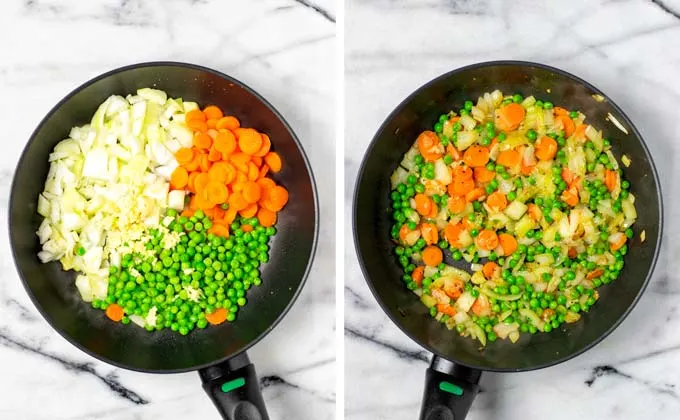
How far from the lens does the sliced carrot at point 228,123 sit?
2.30 meters

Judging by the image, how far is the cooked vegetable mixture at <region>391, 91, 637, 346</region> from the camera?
7.41 feet

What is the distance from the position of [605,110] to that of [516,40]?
319 mm

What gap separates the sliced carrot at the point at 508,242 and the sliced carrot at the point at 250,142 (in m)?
0.68

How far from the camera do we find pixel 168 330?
2322 mm

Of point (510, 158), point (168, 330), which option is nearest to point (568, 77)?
point (510, 158)

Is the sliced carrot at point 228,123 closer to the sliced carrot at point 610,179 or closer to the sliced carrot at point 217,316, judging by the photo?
the sliced carrot at point 217,316

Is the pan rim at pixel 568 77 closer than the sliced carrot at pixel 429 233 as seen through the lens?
Yes

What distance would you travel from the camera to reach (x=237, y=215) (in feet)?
7.61

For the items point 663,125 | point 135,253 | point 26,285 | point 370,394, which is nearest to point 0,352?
point 26,285

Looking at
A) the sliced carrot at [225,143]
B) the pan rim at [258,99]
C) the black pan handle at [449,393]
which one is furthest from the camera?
the sliced carrot at [225,143]

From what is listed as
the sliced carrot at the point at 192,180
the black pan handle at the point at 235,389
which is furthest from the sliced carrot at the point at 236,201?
the black pan handle at the point at 235,389

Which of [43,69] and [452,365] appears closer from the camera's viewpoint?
[452,365]

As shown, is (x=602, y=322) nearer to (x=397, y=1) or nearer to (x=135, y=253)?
(x=397, y=1)

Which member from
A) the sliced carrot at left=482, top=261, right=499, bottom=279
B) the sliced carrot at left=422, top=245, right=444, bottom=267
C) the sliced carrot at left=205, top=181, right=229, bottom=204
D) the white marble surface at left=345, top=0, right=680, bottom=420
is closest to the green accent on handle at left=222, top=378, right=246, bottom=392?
the white marble surface at left=345, top=0, right=680, bottom=420
